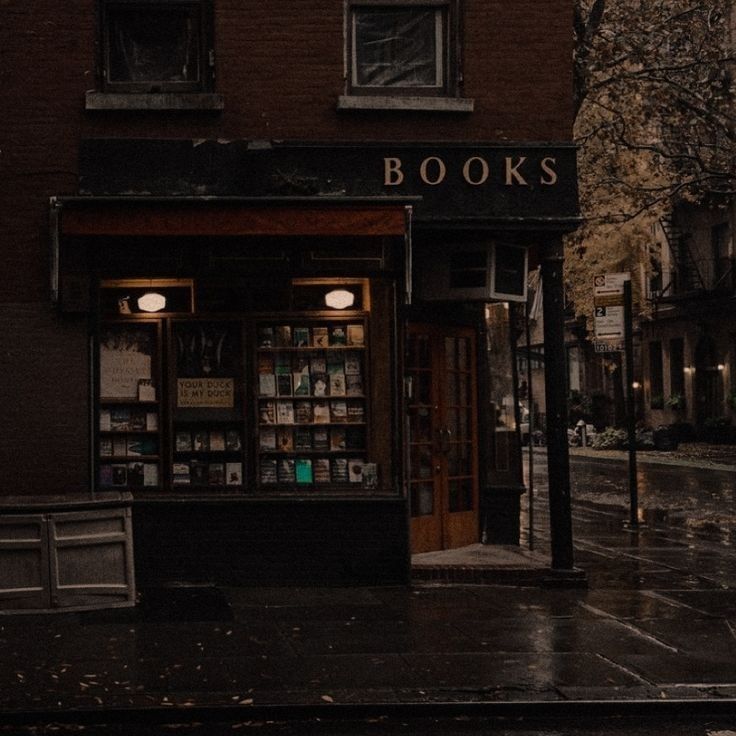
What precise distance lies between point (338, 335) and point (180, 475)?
2.01 m

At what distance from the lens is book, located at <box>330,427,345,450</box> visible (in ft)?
41.0

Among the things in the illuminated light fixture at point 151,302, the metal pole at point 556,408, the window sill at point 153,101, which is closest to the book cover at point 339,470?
the metal pole at point 556,408

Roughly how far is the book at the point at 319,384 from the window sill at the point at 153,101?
8.81 feet

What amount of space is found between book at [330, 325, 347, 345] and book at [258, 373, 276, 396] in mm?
672

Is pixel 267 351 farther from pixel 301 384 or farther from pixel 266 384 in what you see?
pixel 301 384

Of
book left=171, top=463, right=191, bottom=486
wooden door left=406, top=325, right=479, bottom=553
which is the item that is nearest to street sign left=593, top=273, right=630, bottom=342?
wooden door left=406, top=325, right=479, bottom=553

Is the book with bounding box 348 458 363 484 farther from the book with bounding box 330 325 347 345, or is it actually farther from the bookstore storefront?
the book with bounding box 330 325 347 345

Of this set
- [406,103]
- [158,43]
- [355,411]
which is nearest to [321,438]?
[355,411]

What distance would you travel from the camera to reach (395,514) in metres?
12.1

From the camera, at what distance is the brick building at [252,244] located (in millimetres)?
11867

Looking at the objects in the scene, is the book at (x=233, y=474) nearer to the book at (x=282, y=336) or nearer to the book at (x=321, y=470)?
the book at (x=321, y=470)

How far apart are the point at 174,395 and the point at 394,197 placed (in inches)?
111

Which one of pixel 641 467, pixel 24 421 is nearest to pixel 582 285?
pixel 641 467

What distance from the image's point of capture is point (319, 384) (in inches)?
494
